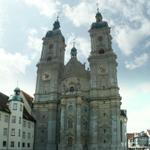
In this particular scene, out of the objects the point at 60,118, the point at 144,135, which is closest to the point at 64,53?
the point at 60,118

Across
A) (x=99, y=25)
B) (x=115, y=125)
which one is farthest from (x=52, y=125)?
(x=99, y=25)

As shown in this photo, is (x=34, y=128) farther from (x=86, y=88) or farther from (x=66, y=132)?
(x=86, y=88)

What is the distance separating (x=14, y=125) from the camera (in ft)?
197

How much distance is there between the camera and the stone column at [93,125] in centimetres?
6250

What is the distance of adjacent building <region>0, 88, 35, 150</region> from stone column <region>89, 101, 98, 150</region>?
52.9ft

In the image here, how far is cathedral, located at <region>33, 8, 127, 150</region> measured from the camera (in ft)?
206

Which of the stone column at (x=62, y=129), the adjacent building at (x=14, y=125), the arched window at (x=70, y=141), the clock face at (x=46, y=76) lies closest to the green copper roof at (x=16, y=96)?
the adjacent building at (x=14, y=125)

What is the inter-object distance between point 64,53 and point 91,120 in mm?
25347

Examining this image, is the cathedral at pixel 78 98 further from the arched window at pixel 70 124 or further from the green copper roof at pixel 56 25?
the green copper roof at pixel 56 25

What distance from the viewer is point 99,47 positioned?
72.2 metres

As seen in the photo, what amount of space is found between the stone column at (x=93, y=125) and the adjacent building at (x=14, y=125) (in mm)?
16134

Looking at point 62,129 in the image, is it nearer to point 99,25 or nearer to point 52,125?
point 52,125

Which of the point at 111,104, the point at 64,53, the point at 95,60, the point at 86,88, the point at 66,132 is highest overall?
the point at 64,53

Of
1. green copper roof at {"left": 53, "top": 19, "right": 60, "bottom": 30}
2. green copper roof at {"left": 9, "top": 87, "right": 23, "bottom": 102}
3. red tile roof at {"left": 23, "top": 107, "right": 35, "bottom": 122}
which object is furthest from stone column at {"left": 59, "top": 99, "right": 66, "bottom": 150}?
green copper roof at {"left": 53, "top": 19, "right": 60, "bottom": 30}
